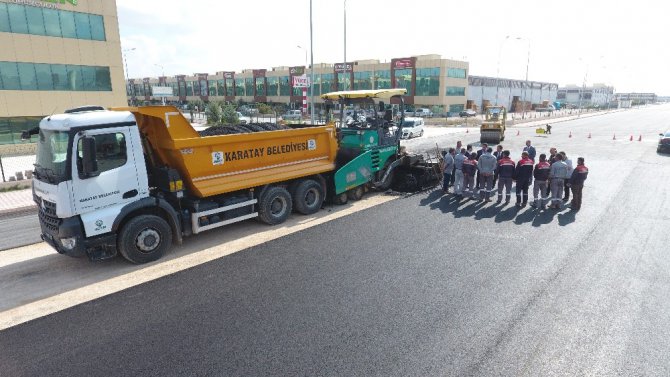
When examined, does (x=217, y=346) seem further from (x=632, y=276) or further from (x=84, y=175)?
(x=632, y=276)

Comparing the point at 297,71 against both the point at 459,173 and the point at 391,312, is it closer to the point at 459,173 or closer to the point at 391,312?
the point at 459,173

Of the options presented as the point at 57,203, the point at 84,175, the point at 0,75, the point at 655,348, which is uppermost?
the point at 0,75

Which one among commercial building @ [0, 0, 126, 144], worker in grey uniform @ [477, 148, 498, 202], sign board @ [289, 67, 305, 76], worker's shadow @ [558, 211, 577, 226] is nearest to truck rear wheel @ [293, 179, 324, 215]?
worker in grey uniform @ [477, 148, 498, 202]

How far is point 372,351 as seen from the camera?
15.7 ft

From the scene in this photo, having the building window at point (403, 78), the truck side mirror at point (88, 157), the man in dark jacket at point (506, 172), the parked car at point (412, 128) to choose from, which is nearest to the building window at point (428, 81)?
the building window at point (403, 78)

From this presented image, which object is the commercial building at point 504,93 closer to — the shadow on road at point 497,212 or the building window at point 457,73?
the building window at point 457,73

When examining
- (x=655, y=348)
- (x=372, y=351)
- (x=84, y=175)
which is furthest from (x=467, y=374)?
(x=84, y=175)

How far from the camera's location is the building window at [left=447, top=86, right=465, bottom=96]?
59.1 metres

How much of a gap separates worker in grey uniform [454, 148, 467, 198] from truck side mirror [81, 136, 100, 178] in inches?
368

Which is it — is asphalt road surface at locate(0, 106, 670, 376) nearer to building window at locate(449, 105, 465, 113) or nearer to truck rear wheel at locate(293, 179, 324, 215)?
truck rear wheel at locate(293, 179, 324, 215)

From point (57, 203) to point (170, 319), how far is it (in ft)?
9.68

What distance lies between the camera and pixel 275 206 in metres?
9.70

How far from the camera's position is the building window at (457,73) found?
58.2 metres

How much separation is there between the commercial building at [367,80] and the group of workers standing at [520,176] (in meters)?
40.5
